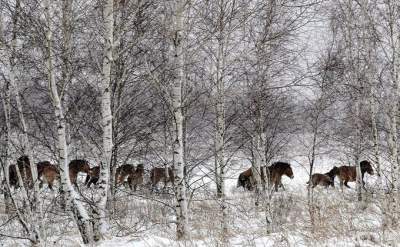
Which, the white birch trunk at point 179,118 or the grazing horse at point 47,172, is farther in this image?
the grazing horse at point 47,172

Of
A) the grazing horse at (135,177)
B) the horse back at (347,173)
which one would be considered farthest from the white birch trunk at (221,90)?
the horse back at (347,173)

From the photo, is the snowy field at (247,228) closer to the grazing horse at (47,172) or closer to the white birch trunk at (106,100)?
the white birch trunk at (106,100)

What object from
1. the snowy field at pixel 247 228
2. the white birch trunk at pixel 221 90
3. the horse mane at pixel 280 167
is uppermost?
the white birch trunk at pixel 221 90

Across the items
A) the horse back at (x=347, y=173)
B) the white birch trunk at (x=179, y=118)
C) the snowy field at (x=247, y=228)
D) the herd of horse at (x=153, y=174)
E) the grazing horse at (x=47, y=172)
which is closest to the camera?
the snowy field at (x=247, y=228)

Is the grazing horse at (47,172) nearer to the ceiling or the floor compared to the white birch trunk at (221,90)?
nearer to the floor

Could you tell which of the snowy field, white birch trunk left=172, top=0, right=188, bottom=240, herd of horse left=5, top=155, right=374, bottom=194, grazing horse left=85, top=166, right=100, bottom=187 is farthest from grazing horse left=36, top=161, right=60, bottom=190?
white birch trunk left=172, top=0, right=188, bottom=240

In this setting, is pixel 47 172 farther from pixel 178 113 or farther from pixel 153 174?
pixel 178 113

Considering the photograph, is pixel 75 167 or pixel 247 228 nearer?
pixel 247 228

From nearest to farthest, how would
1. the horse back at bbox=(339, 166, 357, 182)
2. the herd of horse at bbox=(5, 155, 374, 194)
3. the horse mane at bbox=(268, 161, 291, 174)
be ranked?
the herd of horse at bbox=(5, 155, 374, 194)
the horse mane at bbox=(268, 161, 291, 174)
the horse back at bbox=(339, 166, 357, 182)

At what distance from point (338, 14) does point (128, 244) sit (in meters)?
8.65

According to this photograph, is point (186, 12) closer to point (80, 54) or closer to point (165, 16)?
point (165, 16)

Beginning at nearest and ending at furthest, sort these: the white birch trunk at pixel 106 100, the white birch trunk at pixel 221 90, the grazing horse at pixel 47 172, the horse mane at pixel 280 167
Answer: the white birch trunk at pixel 106 100
the white birch trunk at pixel 221 90
the grazing horse at pixel 47 172
the horse mane at pixel 280 167

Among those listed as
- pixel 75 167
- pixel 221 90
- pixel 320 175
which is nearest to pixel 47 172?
pixel 75 167

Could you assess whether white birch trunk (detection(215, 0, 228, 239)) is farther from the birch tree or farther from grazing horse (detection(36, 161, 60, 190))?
grazing horse (detection(36, 161, 60, 190))
